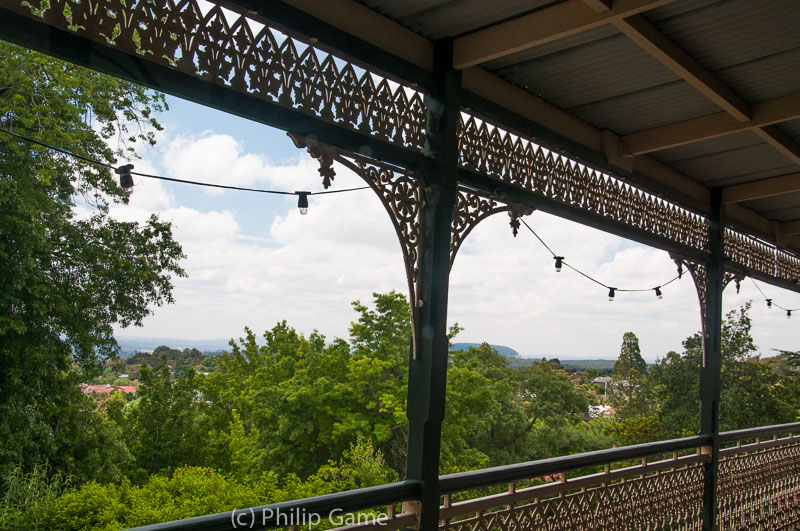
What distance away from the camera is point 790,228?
5.79 m

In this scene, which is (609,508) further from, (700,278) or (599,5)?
(599,5)

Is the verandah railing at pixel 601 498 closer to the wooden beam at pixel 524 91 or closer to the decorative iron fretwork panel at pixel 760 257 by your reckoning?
the decorative iron fretwork panel at pixel 760 257

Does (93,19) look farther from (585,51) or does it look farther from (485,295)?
(485,295)

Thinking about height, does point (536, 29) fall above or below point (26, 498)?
above

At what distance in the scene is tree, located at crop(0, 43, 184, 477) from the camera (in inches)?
372

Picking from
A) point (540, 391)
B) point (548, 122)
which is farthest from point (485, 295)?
point (548, 122)

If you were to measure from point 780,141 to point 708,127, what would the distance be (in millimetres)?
553

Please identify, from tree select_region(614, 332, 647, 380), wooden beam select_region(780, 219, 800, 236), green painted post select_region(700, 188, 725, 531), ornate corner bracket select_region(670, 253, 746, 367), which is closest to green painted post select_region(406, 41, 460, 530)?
ornate corner bracket select_region(670, 253, 746, 367)

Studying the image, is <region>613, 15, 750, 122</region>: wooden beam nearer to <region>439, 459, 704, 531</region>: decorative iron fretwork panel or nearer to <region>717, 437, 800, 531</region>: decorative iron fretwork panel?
<region>439, 459, 704, 531</region>: decorative iron fretwork panel

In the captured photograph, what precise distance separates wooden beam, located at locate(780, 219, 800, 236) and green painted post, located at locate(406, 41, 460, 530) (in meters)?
4.74

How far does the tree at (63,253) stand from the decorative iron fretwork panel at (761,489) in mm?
9310

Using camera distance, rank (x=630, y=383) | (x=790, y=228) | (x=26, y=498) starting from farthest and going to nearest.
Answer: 1. (x=630, y=383)
2. (x=26, y=498)
3. (x=790, y=228)

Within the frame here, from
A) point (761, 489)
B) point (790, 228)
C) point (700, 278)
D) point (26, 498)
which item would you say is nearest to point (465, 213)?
point (700, 278)

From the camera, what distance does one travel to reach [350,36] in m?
2.21
